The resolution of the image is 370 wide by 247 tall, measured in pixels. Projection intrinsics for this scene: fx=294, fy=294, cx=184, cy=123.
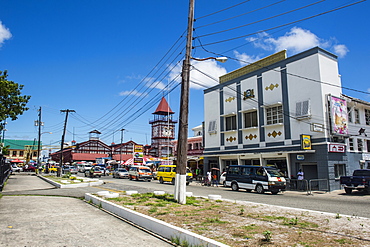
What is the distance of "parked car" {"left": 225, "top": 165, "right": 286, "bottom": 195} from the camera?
20844mm

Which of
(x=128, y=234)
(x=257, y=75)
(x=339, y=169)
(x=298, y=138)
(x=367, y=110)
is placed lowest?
(x=128, y=234)

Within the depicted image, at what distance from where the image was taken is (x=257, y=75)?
29750mm

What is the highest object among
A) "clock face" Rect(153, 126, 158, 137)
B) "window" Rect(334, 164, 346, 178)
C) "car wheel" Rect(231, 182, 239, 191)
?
"clock face" Rect(153, 126, 158, 137)

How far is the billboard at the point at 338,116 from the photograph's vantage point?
77.0 ft

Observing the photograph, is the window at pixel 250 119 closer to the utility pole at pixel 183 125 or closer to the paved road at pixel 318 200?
the paved road at pixel 318 200

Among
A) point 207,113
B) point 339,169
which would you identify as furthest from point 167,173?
point 339,169

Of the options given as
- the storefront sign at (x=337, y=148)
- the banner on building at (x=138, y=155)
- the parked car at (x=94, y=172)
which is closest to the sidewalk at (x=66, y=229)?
the storefront sign at (x=337, y=148)

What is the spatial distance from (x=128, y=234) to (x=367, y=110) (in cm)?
2940

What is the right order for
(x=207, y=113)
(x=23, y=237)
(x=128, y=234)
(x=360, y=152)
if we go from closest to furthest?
1. (x=23, y=237)
2. (x=128, y=234)
3. (x=360, y=152)
4. (x=207, y=113)

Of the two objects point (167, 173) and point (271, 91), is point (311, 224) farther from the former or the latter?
point (167, 173)

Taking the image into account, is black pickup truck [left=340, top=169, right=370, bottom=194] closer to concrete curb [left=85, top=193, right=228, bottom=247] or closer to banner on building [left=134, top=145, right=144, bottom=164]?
concrete curb [left=85, top=193, right=228, bottom=247]

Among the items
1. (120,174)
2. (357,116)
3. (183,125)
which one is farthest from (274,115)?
(120,174)

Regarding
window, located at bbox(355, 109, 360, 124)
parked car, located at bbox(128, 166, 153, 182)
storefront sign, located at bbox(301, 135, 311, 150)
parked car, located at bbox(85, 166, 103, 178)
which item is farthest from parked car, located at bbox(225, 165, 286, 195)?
parked car, located at bbox(85, 166, 103, 178)

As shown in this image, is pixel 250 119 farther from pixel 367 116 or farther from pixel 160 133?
pixel 160 133
